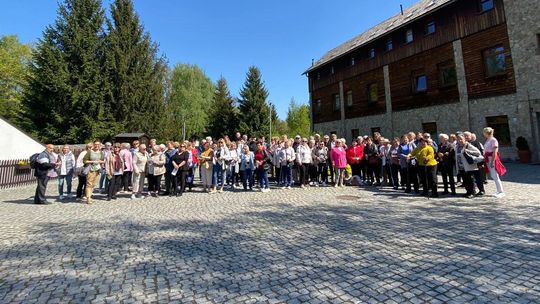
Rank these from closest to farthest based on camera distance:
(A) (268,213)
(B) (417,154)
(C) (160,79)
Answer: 1. (A) (268,213)
2. (B) (417,154)
3. (C) (160,79)

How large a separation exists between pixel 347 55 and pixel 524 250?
1013 inches

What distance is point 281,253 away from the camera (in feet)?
15.5

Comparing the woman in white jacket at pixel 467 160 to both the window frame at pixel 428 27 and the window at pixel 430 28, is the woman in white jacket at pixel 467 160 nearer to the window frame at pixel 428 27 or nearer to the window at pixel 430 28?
the window frame at pixel 428 27

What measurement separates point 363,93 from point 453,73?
8.12 metres

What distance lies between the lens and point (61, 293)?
3570 mm

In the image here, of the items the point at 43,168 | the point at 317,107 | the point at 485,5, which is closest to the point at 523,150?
the point at 485,5

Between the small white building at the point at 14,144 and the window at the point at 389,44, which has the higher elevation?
the window at the point at 389,44

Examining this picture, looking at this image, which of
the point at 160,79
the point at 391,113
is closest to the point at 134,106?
the point at 160,79

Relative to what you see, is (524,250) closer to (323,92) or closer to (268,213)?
(268,213)

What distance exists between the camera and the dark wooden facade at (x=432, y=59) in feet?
54.6

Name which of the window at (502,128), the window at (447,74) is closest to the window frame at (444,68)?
the window at (447,74)

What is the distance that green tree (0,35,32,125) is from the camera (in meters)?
37.9

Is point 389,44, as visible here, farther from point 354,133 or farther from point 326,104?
point 326,104

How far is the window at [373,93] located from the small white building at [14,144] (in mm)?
24693
